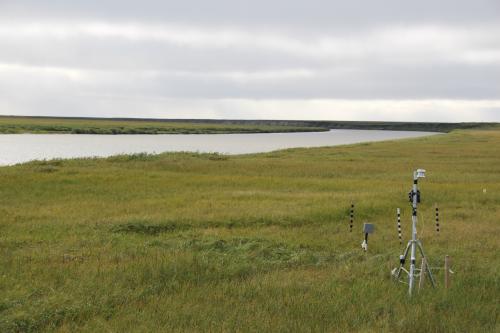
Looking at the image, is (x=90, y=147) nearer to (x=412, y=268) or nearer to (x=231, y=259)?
(x=231, y=259)

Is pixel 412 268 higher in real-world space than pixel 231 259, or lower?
higher

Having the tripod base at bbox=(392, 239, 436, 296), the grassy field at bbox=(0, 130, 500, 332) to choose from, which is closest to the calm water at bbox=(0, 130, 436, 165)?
the grassy field at bbox=(0, 130, 500, 332)

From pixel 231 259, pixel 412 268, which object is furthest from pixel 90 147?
pixel 412 268

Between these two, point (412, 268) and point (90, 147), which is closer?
point (412, 268)

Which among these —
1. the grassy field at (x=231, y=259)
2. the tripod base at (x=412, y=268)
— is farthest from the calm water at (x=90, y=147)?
the tripod base at (x=412, y=268)

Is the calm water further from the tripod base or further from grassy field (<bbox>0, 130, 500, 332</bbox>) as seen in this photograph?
the tripod base

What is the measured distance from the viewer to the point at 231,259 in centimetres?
1345

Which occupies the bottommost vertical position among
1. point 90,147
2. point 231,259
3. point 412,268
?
point 90,147

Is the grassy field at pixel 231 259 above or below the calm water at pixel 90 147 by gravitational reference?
above

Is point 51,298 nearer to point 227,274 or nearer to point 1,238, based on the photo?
point 227,274

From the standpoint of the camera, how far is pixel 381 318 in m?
9.59

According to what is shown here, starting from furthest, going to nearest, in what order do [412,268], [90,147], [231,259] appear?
1. [90,147]
2. [231,259]
3. [412,268]

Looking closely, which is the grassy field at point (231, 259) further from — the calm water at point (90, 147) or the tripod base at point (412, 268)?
the calm water at point (90, 147)

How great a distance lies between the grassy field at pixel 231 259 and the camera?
9383mm
